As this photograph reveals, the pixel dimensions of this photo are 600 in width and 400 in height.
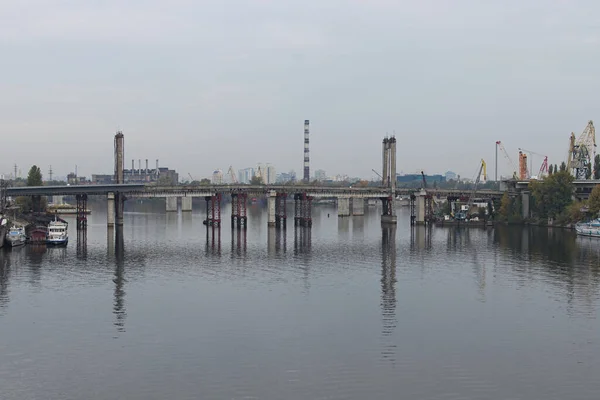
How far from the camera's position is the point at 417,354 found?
32.7m

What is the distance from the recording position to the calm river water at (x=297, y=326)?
28.6m

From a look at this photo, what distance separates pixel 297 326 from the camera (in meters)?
38.3

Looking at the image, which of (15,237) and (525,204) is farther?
(525,204)

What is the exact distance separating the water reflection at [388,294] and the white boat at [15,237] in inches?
1628

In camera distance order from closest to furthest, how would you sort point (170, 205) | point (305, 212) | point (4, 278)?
point (4, 278)
point (305, 212)
point (170, 205)

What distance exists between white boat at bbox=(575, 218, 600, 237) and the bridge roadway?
37197 millimetres

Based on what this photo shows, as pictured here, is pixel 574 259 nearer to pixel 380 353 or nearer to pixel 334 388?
pixel 380 353

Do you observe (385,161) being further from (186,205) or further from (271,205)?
(186,205)

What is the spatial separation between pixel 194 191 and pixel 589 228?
6358 centimetres

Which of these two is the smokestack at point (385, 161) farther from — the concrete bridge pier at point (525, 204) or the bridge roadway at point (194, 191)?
the concrete bridge pier at point (525, 204)

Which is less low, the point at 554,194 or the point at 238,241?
the point at 554,194

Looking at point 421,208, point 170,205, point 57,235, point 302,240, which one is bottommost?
point 302,240

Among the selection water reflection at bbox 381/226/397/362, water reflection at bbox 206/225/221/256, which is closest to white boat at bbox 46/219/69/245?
water reflection at bbox 206/225/221/256

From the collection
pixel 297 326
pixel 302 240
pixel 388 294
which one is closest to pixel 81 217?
pixel 302 240
